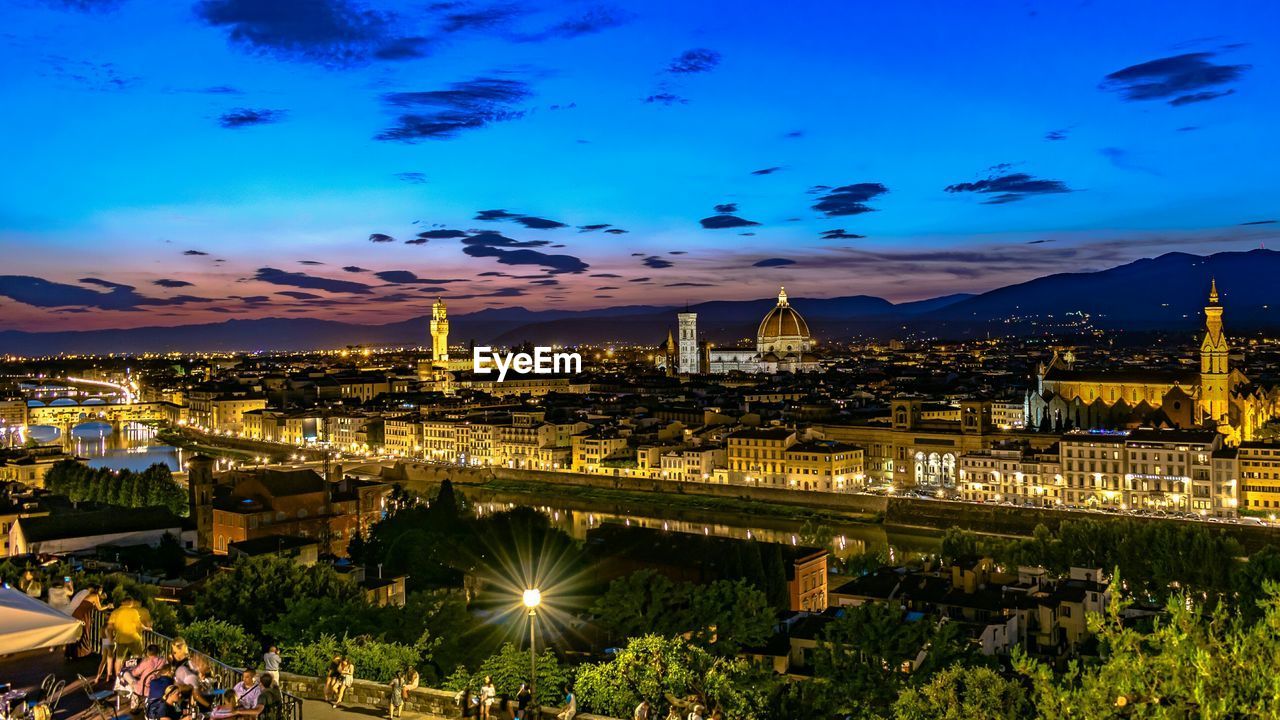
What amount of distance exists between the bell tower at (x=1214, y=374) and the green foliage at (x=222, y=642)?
3266 centimetres

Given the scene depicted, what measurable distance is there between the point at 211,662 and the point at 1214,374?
3476cm

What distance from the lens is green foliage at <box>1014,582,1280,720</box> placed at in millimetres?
4625

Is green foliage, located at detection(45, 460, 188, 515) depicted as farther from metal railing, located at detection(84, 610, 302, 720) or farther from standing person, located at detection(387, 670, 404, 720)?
standing person, located at detection(387, 670, 404, 720)

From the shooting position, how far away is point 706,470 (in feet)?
116

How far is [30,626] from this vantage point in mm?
5473

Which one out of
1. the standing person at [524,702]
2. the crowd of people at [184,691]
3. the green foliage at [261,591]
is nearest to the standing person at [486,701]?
the standing person at [524,702]

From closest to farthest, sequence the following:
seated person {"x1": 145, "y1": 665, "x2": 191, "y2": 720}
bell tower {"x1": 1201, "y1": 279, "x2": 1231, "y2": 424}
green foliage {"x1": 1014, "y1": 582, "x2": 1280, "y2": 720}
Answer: green foliage {"x1": 1014, "y1": 582, "x2": 1280, "y2": 720} → seated person {"x1": 145, "y1": 665, "x2": 191, "y2": 720} → bell tower {"x1": 1201, "y1": 279, "x2": 1231, "y2": 424}

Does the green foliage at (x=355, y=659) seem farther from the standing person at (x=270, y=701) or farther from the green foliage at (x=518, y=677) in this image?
the standing person at (x=270, y=701)

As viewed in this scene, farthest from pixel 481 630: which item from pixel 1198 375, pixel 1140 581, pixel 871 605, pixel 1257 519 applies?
pixel 1198 375

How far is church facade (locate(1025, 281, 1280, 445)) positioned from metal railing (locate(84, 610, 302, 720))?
3147 cm

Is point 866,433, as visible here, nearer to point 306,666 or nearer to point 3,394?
point 306,666

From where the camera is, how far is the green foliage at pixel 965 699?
6.52 m

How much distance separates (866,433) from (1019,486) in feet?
26.8

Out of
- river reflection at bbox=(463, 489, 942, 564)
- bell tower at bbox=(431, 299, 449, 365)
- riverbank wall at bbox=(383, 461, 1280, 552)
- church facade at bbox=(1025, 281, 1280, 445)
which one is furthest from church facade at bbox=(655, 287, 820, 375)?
river reflection at bbox=(463, 489, 942, 564)
